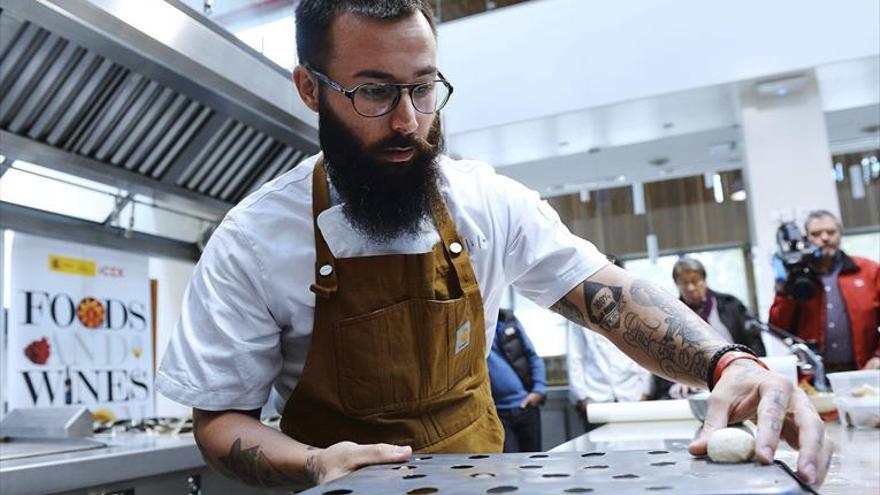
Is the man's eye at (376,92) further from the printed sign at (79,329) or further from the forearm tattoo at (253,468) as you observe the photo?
the printed sign at (79,329)

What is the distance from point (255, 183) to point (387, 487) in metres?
2.22

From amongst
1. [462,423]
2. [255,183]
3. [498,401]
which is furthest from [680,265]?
[462,423]

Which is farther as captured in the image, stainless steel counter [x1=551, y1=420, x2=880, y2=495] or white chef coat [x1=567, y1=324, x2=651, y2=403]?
white chef coat [x1=567, y1=324, x2=651, y2=403]

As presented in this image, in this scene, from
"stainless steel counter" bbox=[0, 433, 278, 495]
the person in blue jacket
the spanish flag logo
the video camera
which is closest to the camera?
"stainless steel counter" bbox=[0, 433, 278, 495]

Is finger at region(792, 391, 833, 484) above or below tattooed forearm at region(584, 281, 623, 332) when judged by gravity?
below

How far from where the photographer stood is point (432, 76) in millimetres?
1034

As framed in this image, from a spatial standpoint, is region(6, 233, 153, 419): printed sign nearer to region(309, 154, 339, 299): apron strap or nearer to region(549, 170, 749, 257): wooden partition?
region(309, 154, 339, 299): apron strap

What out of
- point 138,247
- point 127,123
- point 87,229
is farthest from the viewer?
point 138,247

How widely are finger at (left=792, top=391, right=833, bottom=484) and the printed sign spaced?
8.65ft

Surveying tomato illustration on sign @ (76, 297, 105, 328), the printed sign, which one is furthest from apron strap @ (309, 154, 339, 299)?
tomato illustration on sign @ (76, 297, 105, 328)

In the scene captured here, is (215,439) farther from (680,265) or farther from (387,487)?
(680,265)

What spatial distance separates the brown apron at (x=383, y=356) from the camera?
1025 mm

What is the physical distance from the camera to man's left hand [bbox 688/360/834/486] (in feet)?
2.12

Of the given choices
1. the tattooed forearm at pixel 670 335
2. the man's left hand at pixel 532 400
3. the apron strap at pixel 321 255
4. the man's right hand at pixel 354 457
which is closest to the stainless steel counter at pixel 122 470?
the apron strap at pixel 321 255
